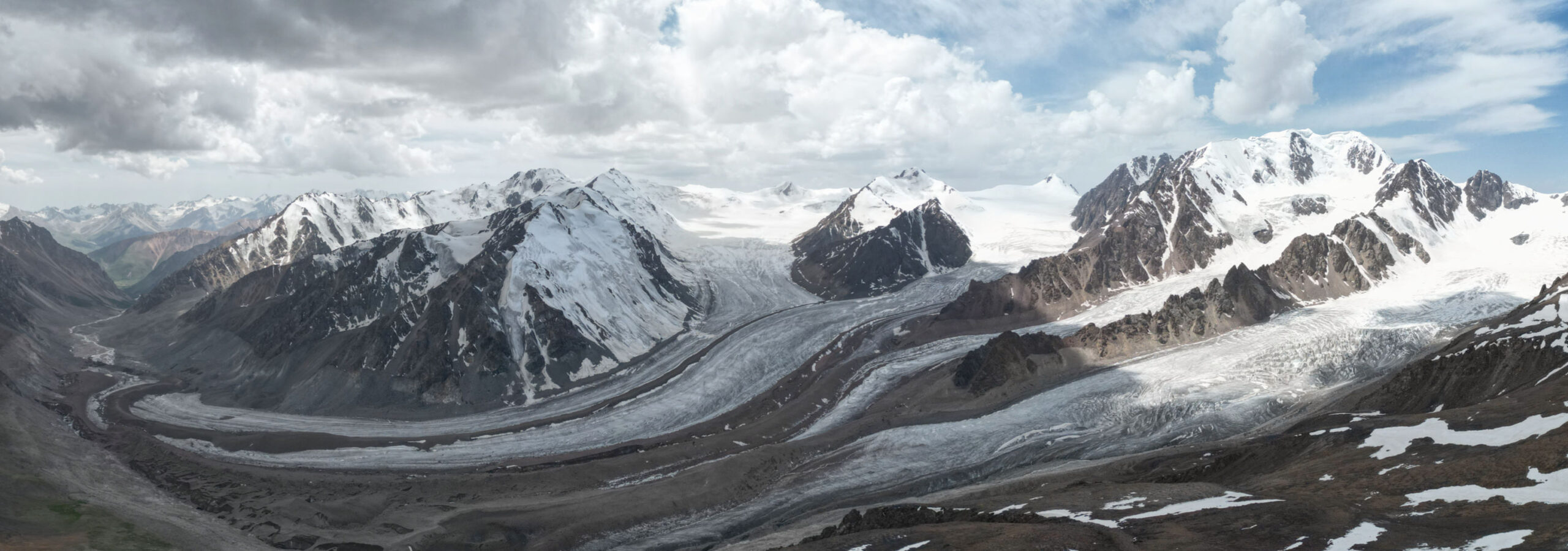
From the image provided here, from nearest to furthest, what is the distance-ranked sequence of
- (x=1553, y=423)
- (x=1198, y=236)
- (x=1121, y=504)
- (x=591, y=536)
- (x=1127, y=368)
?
(x=1553, y=423) < (x=1121, y=504) < (x=591, y=536) < (x=1127, y=368) < (x=1198, y=236)

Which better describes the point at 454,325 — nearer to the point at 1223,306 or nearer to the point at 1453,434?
the point at 1223,306

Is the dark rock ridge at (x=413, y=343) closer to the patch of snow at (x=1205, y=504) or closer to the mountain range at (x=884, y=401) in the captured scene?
the mountain range at (x=884, y=401)

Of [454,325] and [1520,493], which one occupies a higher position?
[454,325]

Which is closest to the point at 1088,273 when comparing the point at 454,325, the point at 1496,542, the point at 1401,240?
the point at 1401,240

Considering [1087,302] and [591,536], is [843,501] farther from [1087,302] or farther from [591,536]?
[1087,302]

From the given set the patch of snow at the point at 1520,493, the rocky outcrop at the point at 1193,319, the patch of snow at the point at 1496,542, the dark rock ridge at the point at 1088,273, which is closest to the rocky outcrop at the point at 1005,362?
the rocky outcrop at the point at 1193,319

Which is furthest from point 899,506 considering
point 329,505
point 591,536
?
point 329,505

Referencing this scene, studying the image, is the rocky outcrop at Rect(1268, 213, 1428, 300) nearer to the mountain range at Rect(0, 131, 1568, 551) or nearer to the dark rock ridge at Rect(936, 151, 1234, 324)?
the mountain range at Rect(0, 131, 1568, 551)

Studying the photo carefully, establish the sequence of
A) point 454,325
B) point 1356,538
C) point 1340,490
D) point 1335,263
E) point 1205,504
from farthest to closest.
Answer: point 1335,263 < point 454,325 < point 1205,504 < point 1340,490 < point 1356,538
